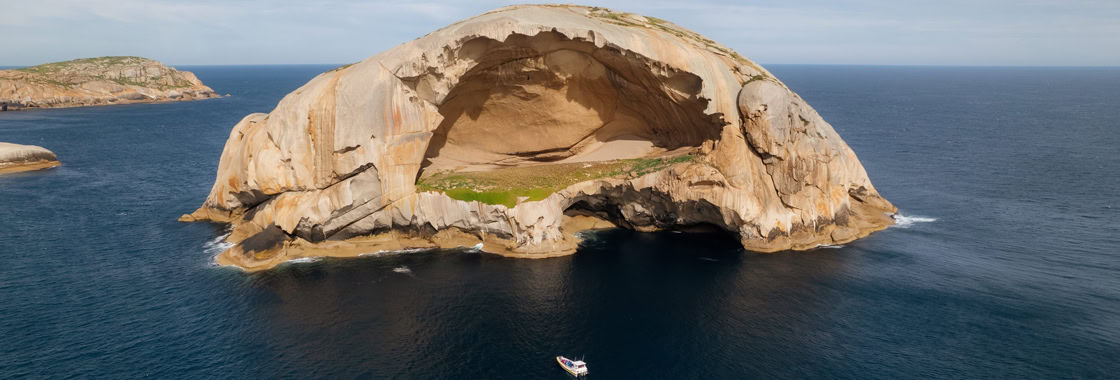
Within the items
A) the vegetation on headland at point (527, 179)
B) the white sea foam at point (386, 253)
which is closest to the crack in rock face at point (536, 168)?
the vegetation on headland at point (527, 179)

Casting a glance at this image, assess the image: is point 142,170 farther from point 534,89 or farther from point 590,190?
point 590,190

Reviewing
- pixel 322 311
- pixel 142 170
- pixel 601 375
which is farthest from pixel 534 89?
pixel 142 170

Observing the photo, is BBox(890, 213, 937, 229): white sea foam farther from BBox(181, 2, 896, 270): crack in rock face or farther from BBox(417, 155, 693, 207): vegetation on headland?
BBox(417, 155, 693, 207): vegetation on headland

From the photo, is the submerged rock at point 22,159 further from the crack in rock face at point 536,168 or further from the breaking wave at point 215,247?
the breaking wave at point 215,247

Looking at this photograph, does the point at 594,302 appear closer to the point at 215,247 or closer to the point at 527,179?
the point at 527,179

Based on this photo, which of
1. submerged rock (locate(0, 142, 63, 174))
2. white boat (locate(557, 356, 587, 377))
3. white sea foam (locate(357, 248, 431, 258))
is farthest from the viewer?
submerged rock (locate(0, 142, 63, 174))

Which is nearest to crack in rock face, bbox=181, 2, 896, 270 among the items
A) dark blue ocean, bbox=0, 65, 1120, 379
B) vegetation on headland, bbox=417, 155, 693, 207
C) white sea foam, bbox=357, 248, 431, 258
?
vegetation on headland, bbox=417, 155, 693, 207
